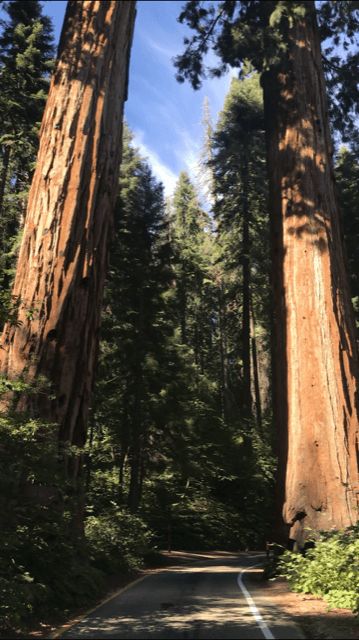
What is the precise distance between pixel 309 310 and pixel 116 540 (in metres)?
8.40

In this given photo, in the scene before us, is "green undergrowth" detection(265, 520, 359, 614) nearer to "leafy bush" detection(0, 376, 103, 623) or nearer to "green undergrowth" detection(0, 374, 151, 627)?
"green undergrowth" detection(0, 374, 151, 627)

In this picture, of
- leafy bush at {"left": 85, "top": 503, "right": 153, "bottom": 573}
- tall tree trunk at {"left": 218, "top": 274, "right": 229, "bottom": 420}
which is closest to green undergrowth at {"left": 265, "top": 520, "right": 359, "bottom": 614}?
leafy bush at {"left": 85, "top": 503, "right": 153, "bottom": 573}

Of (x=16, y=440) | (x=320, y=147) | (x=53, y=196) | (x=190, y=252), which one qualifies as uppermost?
(x=190, y=252)

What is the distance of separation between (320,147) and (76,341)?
765cm

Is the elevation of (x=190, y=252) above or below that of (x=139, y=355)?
above

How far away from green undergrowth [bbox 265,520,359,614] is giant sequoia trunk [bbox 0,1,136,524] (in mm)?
4276

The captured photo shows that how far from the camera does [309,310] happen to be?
10.4 m

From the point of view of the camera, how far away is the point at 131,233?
22.9 meters

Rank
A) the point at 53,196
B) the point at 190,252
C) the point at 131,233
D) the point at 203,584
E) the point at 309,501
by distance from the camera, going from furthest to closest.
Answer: the point at 190,252
the point at 131,233
the point at 203,584
the point at 309,501
the point at 53,196

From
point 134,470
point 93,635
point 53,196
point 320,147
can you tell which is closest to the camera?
point 93,635

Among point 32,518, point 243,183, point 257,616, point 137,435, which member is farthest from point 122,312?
point 257,616

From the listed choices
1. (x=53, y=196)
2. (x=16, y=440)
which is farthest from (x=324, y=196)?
(x=16, y=440)

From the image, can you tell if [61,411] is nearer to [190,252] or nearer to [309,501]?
[309,501]

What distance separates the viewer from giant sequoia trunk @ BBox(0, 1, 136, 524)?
7.98 m
